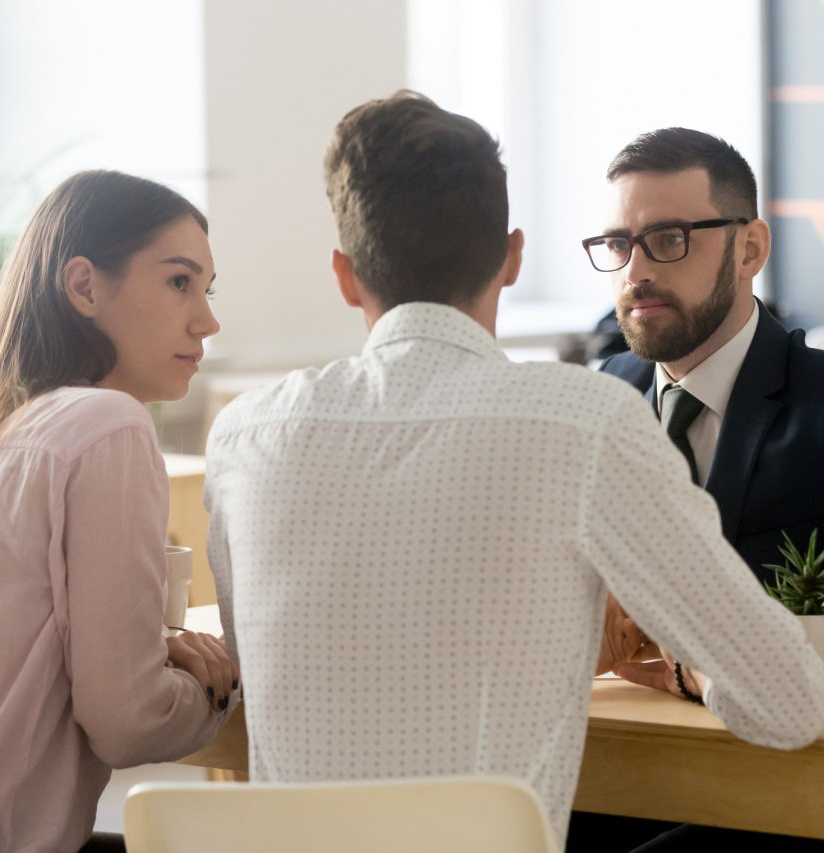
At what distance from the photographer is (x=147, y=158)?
4613 mm

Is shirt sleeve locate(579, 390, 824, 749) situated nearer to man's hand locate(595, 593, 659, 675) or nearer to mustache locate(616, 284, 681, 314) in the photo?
man's hand locate(595, 593, 659, 675)

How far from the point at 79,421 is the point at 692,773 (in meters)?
0.76

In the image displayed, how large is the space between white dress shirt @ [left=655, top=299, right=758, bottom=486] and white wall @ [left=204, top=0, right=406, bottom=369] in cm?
281

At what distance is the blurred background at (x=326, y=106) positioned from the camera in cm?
459

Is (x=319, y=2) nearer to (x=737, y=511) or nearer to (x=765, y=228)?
(x=765, y=228)

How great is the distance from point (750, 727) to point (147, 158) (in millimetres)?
3783

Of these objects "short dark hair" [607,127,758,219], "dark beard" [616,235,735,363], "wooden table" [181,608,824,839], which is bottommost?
"wooden table" [181,608,824,839]

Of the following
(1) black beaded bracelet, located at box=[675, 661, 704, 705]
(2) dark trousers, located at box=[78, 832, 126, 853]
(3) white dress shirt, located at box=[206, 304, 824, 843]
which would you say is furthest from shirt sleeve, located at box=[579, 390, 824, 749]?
(2) dark trousers, located at box=[78, 832, 126, 853]

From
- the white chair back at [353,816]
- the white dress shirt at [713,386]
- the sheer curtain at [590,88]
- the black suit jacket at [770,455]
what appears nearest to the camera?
the white chair back at [353,816]

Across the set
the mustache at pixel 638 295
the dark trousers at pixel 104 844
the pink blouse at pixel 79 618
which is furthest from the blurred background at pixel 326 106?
the pink blouse at pixel 79 618

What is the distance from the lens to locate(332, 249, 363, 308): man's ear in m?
1.31

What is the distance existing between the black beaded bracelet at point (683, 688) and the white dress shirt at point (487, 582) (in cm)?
24

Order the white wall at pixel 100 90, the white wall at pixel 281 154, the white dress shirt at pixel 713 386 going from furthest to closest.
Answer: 1. the white wall at pixel 281 154
2. the white wall at pixel 100 90
3. the white dress shirt at pixel 713 386

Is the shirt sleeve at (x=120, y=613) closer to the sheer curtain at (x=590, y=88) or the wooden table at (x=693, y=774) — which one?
the wooden table at (x=693, y=774)
